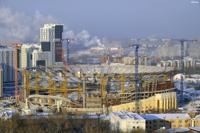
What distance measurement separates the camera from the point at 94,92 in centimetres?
1638

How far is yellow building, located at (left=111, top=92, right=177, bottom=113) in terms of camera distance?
14.5 meters

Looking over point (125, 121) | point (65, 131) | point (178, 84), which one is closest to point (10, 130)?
point (65, 131)

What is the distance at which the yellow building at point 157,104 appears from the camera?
1451cm

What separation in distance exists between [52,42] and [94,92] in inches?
342

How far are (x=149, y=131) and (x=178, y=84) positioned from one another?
1246 centimetres

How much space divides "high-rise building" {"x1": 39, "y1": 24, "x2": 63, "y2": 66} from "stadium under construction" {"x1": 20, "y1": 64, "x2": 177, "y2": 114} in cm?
508

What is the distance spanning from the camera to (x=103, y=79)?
16.2 meters

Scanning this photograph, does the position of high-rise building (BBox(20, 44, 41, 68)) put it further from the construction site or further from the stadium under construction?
the stadium under construction

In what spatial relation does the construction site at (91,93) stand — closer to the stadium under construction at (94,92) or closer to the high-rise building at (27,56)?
the stadium under construction at (94,92)

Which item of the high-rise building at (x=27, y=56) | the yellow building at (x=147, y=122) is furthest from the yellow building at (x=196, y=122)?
the high-rise building at (x=27, y=56)

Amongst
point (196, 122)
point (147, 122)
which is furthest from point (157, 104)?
point (147, 122)

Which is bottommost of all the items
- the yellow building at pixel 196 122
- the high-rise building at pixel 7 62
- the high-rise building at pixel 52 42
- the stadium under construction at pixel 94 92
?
the yellow building at pixel 196 122

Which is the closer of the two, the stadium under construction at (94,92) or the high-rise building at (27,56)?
the stadium under construction at (94,92)

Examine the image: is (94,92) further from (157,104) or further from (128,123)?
(128,123)
